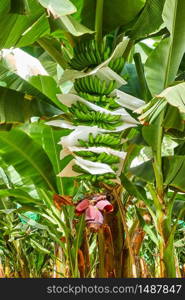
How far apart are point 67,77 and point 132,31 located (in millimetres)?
586

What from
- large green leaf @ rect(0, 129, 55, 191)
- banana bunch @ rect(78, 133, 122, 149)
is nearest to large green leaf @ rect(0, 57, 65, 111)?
large green leaf @ rect(0, 129, 55, 191)

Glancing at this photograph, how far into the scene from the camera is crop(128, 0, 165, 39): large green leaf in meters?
2.12

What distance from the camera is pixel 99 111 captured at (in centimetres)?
169

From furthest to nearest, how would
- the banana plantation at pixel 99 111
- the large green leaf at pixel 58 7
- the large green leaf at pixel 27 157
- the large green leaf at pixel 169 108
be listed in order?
the large green leaf at pixel 27 157 < the banana plantation at pixel 99 111 < the large green leaf at pixel 169 108 < the large green leaf at pixel 58 7

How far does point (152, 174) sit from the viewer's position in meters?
2.33

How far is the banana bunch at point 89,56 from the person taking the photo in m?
1.90

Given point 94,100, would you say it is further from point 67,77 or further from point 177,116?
point 177,116

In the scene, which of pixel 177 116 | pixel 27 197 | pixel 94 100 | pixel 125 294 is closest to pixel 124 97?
pixel 94 100

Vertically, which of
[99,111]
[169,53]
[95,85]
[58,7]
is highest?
[169,53]

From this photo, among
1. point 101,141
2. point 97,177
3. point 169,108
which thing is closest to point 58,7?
point 101,141

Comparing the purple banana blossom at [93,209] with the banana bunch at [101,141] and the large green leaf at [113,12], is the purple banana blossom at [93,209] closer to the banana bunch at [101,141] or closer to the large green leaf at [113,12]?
the banana bunch at [101,141]

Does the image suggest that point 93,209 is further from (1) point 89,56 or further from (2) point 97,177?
(1) point 89,56

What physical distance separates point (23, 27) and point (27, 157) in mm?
760

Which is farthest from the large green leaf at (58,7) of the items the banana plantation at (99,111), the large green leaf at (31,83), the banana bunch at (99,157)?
the large green leaf at (31,83)
